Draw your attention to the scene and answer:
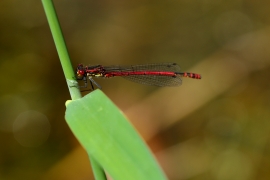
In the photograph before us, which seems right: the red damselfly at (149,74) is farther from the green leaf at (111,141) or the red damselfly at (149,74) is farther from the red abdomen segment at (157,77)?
the green leaf at (111,141)

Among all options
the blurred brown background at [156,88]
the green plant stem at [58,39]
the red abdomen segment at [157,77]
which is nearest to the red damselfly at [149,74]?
the red abdomen segment at [157,77]

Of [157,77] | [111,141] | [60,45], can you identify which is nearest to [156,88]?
[157,77]

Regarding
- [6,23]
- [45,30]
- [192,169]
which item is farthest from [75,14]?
[192,169]

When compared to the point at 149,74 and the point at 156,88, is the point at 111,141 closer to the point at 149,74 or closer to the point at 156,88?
the point at 149,74

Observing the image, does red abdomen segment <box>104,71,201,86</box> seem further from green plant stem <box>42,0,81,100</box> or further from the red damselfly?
green plant stem <box>42,0,81,100</box>

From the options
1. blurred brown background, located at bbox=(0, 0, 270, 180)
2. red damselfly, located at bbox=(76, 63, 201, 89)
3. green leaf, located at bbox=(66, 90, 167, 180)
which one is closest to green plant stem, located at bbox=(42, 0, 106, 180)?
green leaf, located at bbox=(66, 90, 167, 180)
